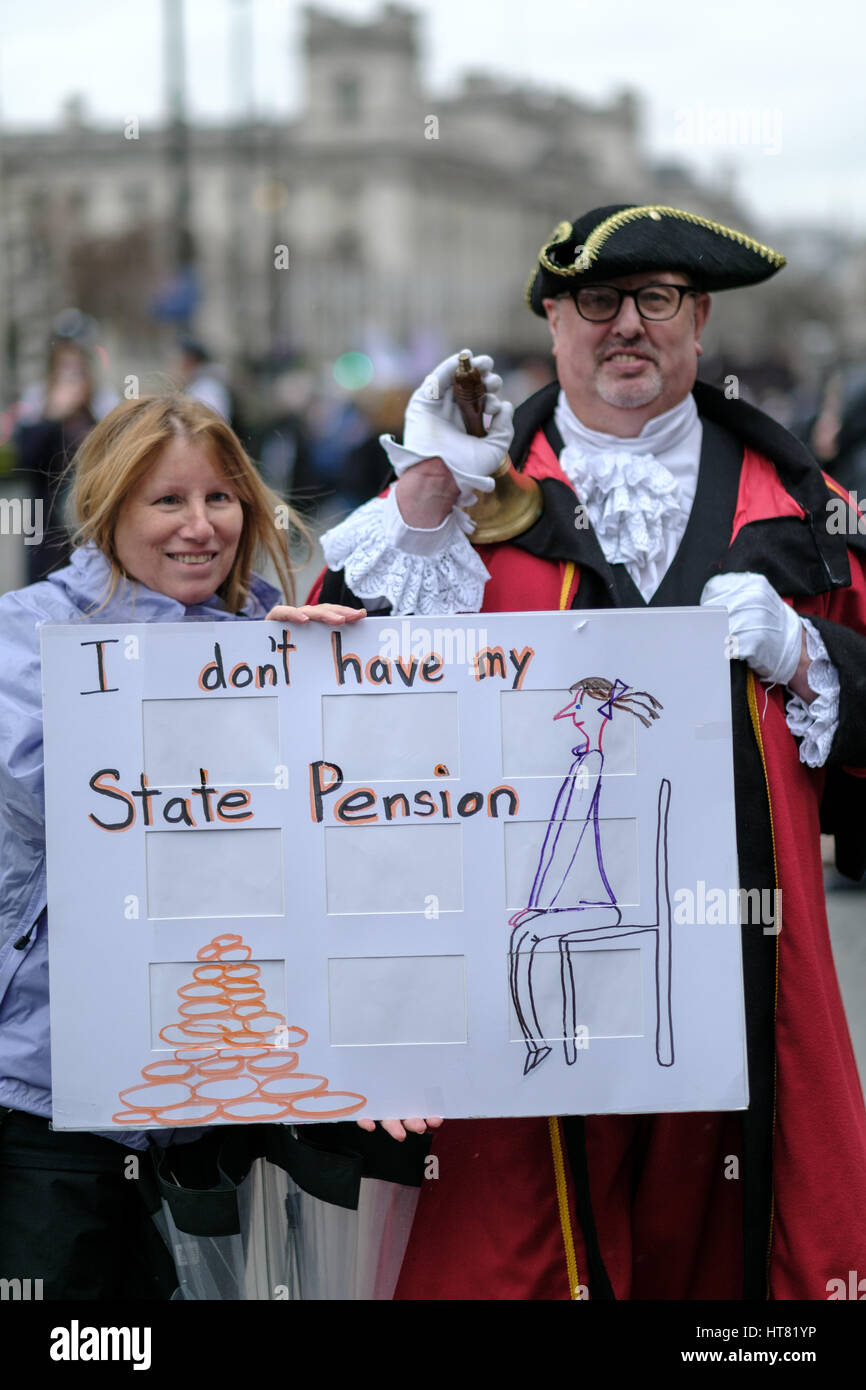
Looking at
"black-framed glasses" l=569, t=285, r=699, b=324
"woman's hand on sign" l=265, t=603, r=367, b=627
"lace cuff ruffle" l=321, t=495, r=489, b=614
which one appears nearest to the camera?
"woman's hand on sign" l=265, t=603, r=367, b=627

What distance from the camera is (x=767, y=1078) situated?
2561mm

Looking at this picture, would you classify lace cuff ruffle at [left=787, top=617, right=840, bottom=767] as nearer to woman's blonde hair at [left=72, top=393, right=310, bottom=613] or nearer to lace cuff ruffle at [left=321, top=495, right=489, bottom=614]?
lace cuff ruffle at [left=321, top=495, right=489, bottom=614]

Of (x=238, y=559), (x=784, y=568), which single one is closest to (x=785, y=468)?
(x=784, y=568)

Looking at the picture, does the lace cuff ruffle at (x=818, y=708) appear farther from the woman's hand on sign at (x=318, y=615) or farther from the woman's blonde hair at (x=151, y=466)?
the woman's blonde hair at (x=151, y=466)

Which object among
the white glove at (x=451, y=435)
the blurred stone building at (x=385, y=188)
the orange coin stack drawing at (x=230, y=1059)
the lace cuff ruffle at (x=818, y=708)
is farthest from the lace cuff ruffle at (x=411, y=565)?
the blurred stone building at (x=385, y=188)

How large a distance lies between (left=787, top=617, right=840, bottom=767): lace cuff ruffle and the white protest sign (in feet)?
0.86

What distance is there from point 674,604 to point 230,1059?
1.03 meters

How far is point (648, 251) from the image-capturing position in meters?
2.62

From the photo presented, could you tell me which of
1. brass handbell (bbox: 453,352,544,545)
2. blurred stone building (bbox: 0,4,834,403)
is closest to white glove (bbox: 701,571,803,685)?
brass handbell (bbox: 453,352,544,545)

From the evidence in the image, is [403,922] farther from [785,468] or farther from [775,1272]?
[785,468]

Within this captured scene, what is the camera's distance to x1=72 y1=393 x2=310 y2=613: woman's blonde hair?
247 cm

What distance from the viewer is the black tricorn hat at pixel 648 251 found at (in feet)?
8.63
